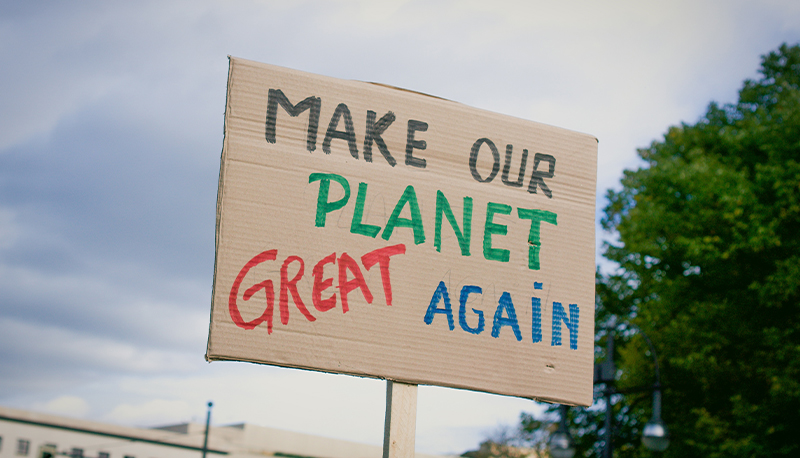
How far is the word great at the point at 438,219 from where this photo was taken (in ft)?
8.73

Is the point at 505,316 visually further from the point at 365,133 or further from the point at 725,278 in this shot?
the point at 725,278

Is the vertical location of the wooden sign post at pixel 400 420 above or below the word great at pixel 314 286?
below

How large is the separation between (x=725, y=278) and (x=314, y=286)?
50.8 ft

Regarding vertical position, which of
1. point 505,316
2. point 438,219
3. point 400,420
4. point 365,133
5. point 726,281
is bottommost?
point 400,420

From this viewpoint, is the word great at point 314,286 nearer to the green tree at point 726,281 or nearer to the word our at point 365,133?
the word our at point 365,133

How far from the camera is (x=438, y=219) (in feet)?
9.09

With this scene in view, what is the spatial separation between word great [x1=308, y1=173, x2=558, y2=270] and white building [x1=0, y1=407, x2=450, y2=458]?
3982cm

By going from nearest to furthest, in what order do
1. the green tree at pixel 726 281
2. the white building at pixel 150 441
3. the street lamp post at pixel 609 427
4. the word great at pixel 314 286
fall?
1. the word great at pixel 314 286
2. the street lamp post at pixel 609 427
3. the green tree at pixel 726 281
4. the white building at pixel 150 441

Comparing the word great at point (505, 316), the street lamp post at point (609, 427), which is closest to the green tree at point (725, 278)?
the street lamp post at point (609, 427)

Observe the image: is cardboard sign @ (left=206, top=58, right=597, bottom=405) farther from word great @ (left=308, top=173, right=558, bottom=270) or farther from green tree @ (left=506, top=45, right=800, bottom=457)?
green tree @ (left=506, top=45, right=800, bottom=457)

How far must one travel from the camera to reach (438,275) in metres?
2.72

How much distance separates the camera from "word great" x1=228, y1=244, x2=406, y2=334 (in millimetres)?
2510

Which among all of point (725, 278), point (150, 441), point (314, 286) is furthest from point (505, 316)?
point (150, 441)

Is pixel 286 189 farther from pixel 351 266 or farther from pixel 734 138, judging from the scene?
pixel 734 138
